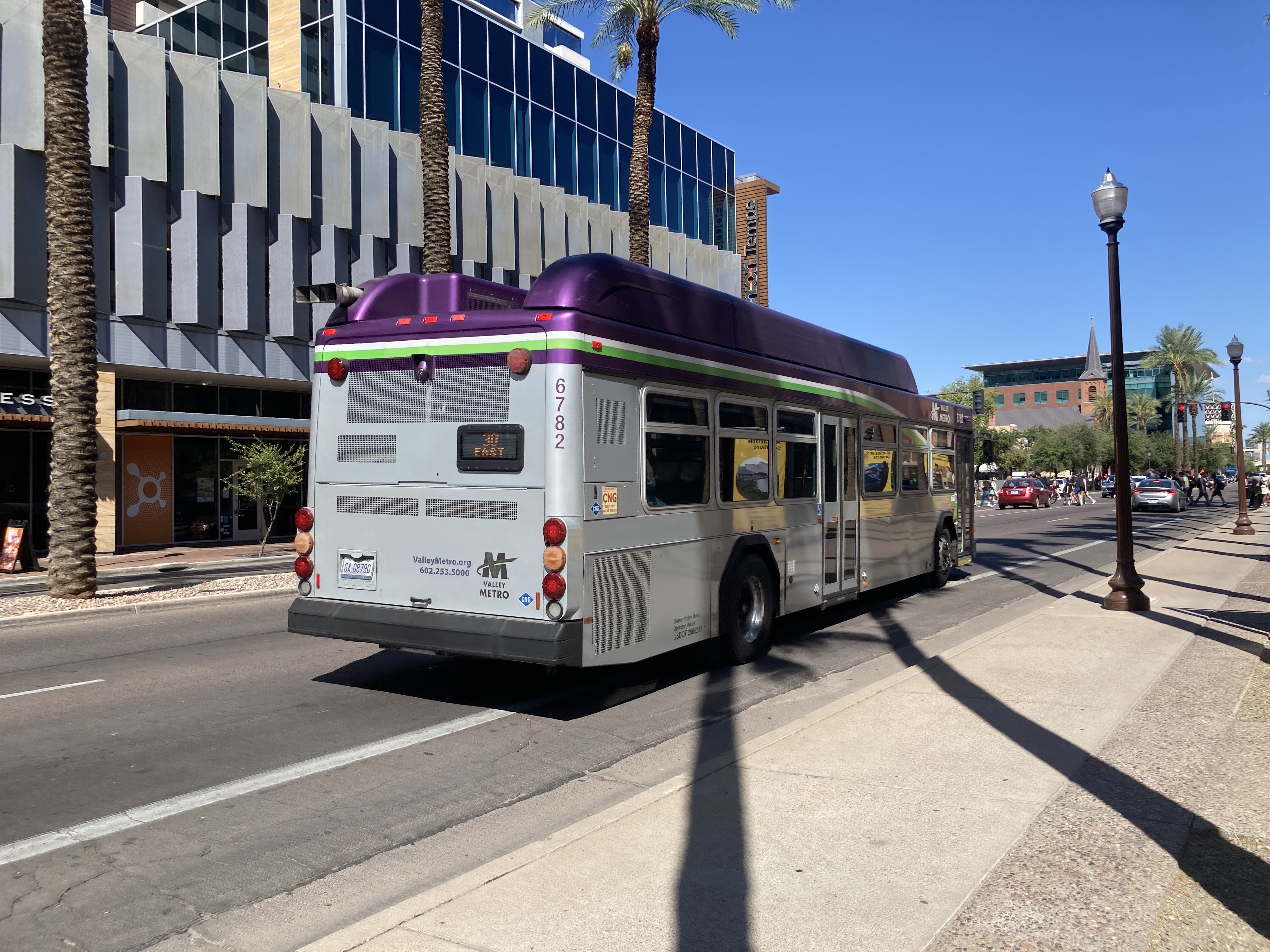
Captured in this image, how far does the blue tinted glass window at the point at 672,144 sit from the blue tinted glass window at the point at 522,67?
8930 millimetres

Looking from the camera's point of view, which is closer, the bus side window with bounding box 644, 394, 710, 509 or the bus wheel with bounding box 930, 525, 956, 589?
the bus side window with bounding box 644, 394, 710, 509

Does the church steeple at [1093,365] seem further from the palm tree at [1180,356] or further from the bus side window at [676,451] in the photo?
the bus side window at [676,451]

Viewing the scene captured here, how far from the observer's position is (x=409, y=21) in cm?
3155

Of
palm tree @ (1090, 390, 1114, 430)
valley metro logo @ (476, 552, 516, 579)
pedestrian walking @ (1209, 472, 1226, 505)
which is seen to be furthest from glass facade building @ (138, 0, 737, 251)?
palm tree @ (1090, 390, 1114, 430)

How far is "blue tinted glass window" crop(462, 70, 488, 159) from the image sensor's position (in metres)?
33.0

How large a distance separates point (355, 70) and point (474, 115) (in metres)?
4.66

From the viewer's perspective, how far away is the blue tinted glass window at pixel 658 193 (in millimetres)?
42188

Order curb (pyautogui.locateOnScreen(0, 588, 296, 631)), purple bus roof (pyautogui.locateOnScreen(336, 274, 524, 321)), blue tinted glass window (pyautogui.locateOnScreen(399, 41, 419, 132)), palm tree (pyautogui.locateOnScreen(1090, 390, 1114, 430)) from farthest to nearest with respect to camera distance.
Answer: palm tree (pyautogui.locateOnScreen(1090, 390, 1114, 430)), blue tinted glass window (pyautogui.locateOnScreen(399, 41, 419, 132)), curb (pyautogui.locateOnScreen(0, 588, 296, 631)), purple bus roof (pyautogui.locateOnScreen(336, 274, 524, 321))

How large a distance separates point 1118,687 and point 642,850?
529 centimetres

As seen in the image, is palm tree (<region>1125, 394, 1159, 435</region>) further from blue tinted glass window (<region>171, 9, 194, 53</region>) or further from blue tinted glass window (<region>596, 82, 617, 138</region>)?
blue tinted glass window (<region>171, 9, 194, 53</region>)

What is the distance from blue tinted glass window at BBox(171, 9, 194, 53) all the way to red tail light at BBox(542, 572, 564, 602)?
109 feet

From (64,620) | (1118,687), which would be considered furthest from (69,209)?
(1118,687)

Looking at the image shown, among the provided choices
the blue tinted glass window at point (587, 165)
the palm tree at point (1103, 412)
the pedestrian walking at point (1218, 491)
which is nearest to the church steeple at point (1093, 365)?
the palm tree at point (1103, 412)

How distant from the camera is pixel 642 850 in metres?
4.50
